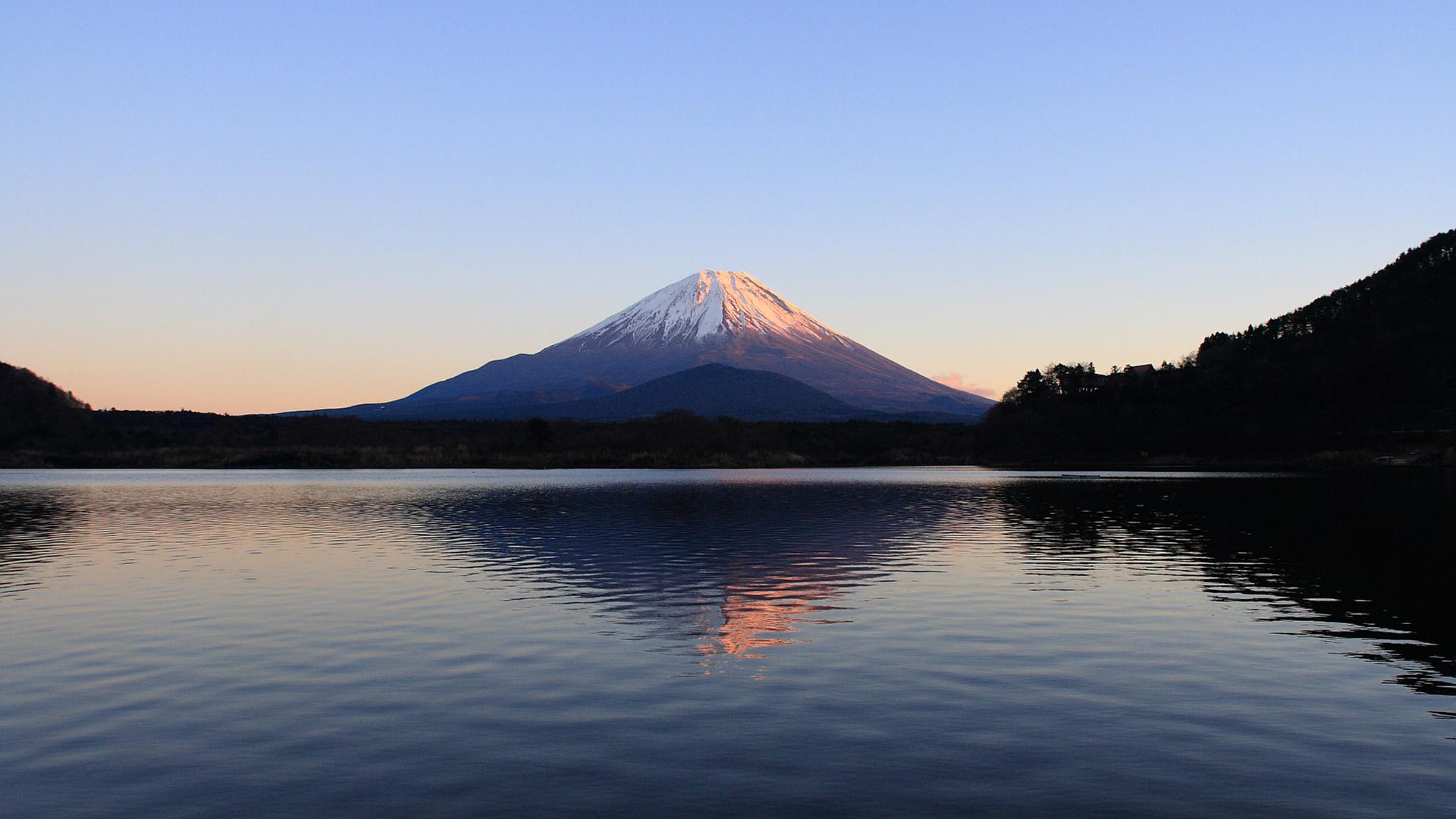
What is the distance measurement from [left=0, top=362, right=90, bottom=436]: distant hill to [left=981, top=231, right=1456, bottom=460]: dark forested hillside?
156 metres

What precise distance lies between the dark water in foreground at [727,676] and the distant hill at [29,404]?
163271mm

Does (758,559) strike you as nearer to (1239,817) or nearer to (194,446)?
(1239,817)

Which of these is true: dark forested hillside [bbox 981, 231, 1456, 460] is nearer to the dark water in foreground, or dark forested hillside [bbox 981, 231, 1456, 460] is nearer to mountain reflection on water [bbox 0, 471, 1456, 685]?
mountain reflection on water [bbox 0, 471, 1456, 685]

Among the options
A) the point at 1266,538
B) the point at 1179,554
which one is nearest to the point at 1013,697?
the point at 1179,554

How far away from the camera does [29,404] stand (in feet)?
609

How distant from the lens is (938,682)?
1691cm

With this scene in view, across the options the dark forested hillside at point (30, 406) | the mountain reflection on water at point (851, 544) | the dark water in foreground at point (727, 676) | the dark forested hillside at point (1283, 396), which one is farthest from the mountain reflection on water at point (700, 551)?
the dark forested hillside at point (30, 406)

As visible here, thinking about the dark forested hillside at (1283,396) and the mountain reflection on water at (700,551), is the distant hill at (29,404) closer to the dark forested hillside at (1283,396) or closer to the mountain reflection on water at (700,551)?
the mountain reflection on water at (700,551)

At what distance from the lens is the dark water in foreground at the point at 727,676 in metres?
11.6

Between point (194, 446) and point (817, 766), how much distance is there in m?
182

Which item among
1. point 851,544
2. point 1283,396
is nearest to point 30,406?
point 851,544

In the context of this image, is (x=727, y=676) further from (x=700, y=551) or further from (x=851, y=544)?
(x=851, y=544)

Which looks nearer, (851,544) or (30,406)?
(851,544)

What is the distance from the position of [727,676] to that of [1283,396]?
16565 centimetres
